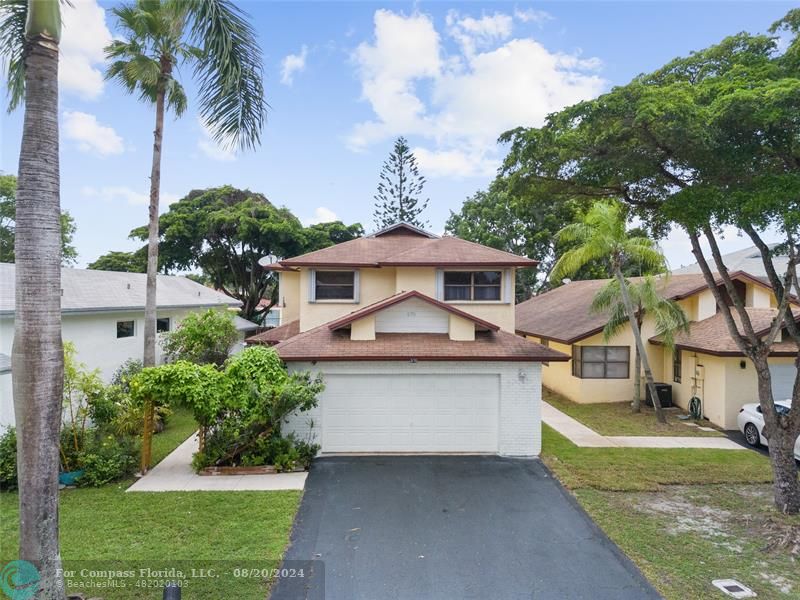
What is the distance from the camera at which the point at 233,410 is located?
31.6 feet

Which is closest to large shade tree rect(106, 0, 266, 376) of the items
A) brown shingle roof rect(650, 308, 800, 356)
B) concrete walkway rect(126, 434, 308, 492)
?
concrete walkway rect(126, 434, 308, 492)

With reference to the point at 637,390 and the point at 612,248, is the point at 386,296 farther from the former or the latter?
the point at 637,390

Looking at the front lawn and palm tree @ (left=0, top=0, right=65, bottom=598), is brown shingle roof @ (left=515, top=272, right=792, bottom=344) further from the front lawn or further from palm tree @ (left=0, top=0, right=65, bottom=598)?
palm tree @ (left=0, top=0, right=65, bottom=598)

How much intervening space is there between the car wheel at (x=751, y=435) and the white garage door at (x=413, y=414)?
7.47 meters

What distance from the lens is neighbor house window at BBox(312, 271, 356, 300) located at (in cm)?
1428

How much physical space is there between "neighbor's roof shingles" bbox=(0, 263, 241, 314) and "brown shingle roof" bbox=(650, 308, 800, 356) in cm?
1934

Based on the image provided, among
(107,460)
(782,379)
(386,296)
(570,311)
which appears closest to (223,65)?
(107,460)

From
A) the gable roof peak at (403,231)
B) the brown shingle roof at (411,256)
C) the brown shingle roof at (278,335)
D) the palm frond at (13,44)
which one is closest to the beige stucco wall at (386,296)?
the brown shingle roof at (411,256)

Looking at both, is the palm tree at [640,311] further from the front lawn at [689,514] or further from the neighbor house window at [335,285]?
the neighbor house window at [335,285]

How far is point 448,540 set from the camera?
6.82 metres

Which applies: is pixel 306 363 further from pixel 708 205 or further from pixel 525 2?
pixel 525 2

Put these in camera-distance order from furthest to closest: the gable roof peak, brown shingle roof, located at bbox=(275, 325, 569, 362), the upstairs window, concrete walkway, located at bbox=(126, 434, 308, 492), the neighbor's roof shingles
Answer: the upstairs window < the gable roof peak < the neighbor's roof shingles < brown shingle roof, located at bbox=(275, 325, 569, 362) < concrete walkway, located at bbox=(126, 434, 308, 492)

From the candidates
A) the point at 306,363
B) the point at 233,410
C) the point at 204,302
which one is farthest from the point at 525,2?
the point at 204,302

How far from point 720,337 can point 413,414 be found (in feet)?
35.3
